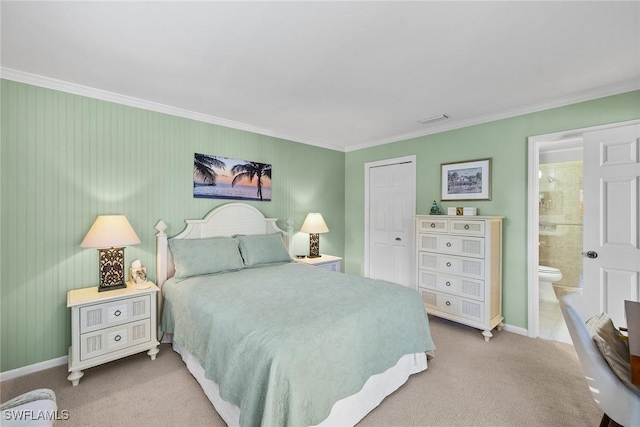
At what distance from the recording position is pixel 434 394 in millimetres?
2105

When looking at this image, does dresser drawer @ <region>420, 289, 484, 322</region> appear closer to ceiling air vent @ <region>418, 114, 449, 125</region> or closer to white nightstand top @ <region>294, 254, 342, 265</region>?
white nightstand top @ <region>294, 254, 342, 265</region>

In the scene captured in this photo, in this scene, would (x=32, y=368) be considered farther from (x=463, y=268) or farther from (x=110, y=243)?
(x=463, y=268)

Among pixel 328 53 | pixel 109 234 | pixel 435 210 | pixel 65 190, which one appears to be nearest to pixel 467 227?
pixel 435 210

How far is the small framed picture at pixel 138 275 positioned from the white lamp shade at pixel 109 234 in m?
0.37

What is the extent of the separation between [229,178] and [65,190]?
1544mm

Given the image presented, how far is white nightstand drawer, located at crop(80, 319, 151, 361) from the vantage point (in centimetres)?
224

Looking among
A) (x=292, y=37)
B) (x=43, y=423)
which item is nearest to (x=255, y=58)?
(x=292, y=37)

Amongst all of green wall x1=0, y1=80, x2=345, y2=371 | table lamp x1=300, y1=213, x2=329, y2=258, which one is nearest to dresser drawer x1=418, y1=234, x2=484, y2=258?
table lamp x1=300, y1=213, x2=329, y2=258

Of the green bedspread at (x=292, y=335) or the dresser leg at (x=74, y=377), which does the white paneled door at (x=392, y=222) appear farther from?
the dresser leg at (x=74, y=377)

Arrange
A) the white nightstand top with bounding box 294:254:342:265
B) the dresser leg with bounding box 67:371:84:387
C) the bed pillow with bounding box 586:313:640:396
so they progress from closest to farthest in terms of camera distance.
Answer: the bed pillow with bounding box 586:313:640:396
the dresser leg with bounding box 67:371:84:387
the white nightstand top with bounding box 294:254:342:265

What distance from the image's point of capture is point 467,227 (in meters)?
3.15

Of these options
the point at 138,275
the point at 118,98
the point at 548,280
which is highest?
the point at 118,98

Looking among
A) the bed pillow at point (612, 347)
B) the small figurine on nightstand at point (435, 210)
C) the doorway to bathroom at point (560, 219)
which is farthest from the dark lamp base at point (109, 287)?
the doorway to bathroom at point (560, 219)

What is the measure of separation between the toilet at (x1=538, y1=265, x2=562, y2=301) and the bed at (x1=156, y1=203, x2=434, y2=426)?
3.36 metres
